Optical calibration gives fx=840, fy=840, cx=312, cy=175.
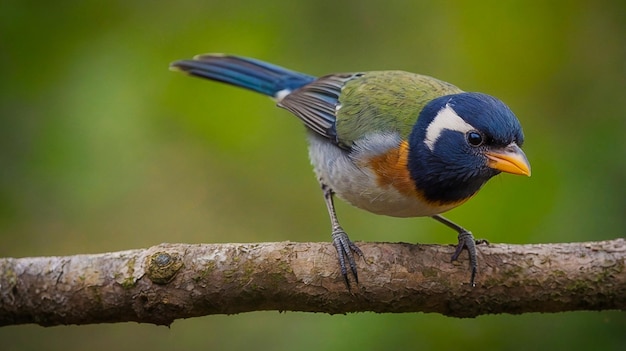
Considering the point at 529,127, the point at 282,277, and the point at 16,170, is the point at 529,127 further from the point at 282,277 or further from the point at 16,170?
the point at 16,170

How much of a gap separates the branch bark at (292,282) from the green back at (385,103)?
0.76 metres

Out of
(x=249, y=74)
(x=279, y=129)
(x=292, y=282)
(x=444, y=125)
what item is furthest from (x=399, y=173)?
(x=249, y=74)

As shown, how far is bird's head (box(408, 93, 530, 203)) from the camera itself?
3.97 meters

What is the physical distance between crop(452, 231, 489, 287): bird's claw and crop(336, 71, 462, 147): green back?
0.59m

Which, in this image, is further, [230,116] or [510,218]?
[230,116]

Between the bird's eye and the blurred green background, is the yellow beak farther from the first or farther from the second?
the blurred green background

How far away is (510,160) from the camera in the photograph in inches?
155

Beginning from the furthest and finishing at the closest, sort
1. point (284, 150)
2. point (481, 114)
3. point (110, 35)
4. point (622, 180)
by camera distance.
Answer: point (284, 150) < point (110, 35) < point (622, 180) < point (481, 114)

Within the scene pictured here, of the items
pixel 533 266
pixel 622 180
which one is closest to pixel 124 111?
pixel 533 266

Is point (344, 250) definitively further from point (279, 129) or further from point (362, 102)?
point (279, 129)

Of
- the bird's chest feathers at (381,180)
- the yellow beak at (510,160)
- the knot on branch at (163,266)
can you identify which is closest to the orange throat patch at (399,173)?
the bird's chest feathers at (381,180)

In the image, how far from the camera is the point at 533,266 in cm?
388

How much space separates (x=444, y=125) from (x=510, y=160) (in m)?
0.40

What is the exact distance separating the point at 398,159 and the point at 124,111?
163 cm
